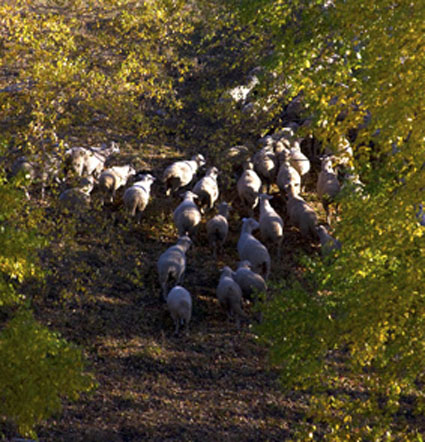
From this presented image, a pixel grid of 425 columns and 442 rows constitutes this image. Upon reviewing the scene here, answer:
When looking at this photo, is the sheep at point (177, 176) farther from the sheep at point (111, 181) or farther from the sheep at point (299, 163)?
the sheep at point (299, 163)

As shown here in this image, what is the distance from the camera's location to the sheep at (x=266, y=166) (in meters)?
→ 18.3

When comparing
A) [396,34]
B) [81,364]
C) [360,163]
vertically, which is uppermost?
[396,34]

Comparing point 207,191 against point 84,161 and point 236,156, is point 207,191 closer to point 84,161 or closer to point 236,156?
point 236,156

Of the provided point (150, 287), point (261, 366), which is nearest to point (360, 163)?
point (261, 366)

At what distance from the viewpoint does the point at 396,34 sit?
565cm

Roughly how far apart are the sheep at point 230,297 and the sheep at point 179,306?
74 cm

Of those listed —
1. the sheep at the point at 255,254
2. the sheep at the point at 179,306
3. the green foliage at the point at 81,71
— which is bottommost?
the sheep at the point at 179,306

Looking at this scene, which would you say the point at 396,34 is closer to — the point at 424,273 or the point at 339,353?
the point at 424,273

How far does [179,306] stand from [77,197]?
13.2ft

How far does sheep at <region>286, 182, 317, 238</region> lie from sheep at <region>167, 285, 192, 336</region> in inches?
184

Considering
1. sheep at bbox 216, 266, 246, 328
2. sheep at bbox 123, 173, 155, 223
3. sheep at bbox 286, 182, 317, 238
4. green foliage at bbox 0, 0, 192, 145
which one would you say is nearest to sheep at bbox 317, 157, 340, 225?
sheep at bbox 286, 182, 317, 238

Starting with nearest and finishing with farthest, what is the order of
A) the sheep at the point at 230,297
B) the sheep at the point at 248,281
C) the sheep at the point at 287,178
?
the sheep at the point at 230,297, the sheep at the point at 248,281, the sheep at the point at 287,178

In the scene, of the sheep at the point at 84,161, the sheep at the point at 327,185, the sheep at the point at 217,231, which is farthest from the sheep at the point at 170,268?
the sheep at the point at 327,185

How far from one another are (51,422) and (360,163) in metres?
6.74
